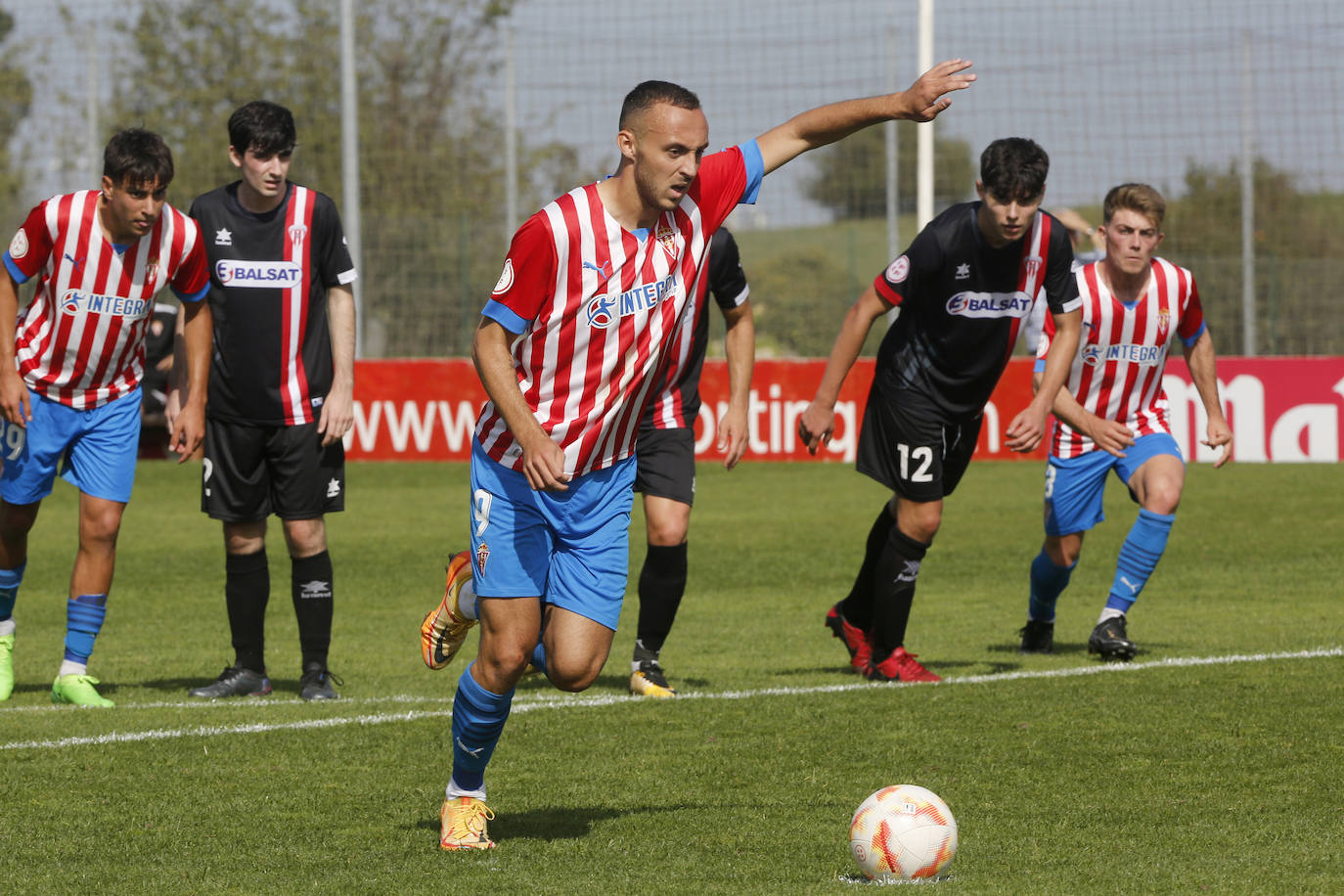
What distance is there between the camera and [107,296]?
7.14 m

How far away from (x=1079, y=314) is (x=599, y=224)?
3.45m

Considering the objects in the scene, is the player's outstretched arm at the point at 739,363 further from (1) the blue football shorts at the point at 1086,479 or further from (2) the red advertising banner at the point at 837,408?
(2) the red advertising banner at the point at 837,408

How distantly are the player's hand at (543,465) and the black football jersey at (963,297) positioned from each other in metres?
3.20

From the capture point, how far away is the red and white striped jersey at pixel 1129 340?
27.4 feet

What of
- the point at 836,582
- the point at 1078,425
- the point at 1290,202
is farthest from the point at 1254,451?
the point at 1078,425

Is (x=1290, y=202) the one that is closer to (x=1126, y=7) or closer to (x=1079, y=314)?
(x=1126, y=7)

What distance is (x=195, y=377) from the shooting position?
23.6 ft

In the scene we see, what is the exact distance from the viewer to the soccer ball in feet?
14.0

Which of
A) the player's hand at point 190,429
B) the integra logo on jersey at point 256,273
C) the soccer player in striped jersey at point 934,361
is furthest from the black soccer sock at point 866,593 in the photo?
the player's hand at point 190,429

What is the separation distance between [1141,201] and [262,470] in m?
4.01

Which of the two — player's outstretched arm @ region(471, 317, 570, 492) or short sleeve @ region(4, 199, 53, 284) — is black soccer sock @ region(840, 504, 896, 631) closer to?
player's outstretched arm @ region(471, 317, 570, 492)

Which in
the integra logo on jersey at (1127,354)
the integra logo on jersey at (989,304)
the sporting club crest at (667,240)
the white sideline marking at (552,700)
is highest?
the sporting club crest at (667,240)

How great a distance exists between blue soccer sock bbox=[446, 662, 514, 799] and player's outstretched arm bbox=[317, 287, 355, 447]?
8.83 ft

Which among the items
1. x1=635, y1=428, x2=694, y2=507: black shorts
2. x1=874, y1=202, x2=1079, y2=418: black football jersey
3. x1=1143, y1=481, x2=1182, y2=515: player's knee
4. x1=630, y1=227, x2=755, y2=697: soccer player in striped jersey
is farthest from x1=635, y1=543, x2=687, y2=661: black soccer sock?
x1=1143, y1=481, x2=1182, y2=515: player's knee
